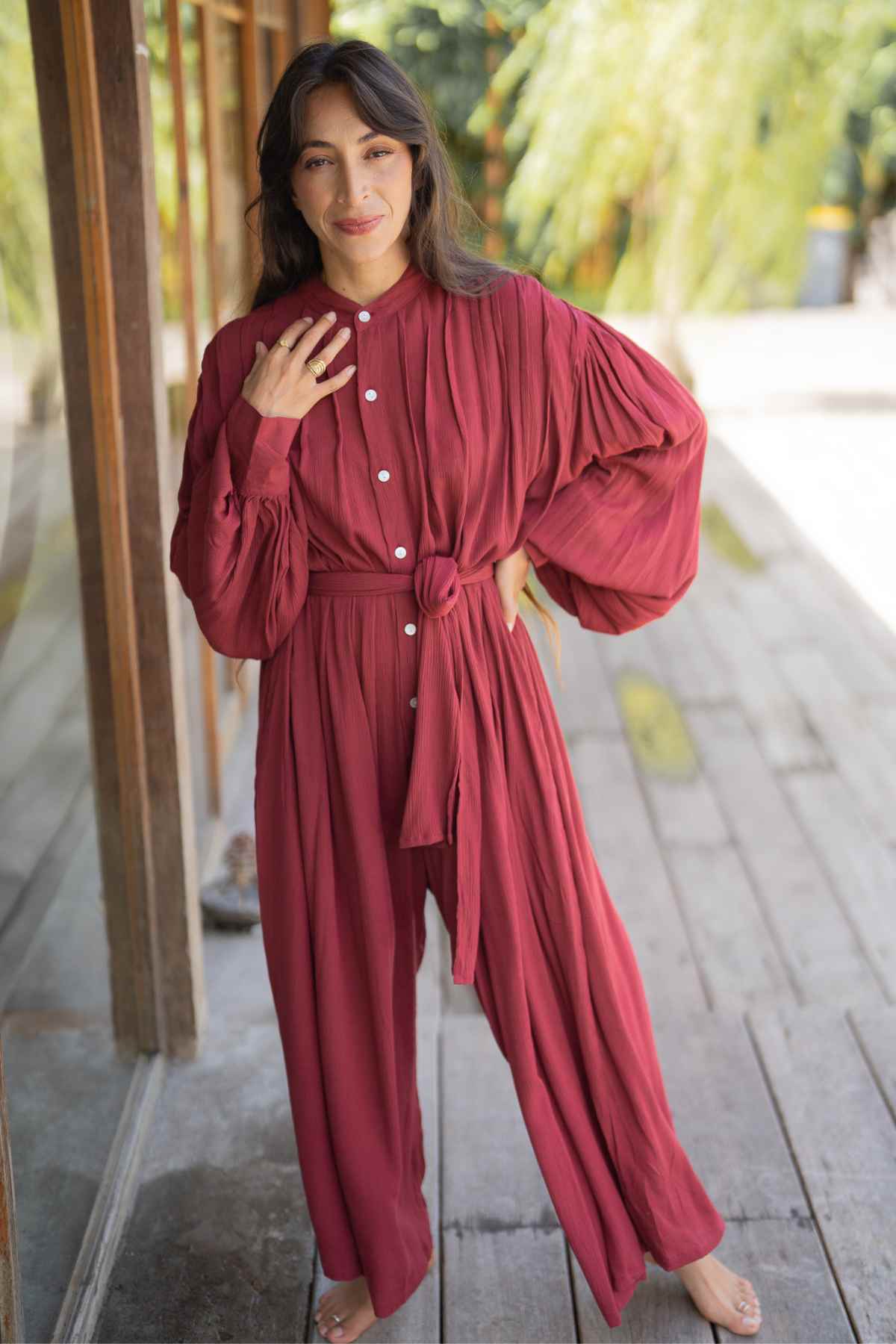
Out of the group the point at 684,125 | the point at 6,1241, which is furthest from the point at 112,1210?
the point at 684,125

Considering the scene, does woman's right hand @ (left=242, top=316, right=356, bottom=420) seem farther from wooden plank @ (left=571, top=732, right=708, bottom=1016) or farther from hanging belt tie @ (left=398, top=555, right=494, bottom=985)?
wooden plank @ (left=571, top=732, right=708, bottom=1016)

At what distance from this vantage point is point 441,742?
156 cm

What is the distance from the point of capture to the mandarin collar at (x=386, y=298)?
4.92 feet

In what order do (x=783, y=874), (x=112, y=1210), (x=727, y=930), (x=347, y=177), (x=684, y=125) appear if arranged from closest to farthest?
(x=347, y=177)
(x=112, y=1210)
(x=727, y=930)
(x=783, y=874)
(x=684, y=125)

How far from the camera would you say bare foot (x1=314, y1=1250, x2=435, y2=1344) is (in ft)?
5.60

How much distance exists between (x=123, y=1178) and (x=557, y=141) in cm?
583

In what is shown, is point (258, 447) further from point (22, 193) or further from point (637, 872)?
point (637, 872)

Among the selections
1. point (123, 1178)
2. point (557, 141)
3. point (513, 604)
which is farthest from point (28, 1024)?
point (557, 141)

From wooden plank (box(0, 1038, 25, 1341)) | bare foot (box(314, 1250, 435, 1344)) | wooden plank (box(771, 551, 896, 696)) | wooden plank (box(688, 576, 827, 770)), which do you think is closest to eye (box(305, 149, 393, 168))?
wooden plank (box(0, 1038, 25, 1341))

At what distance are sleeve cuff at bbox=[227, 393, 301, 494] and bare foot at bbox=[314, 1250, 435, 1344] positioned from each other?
3.26ft

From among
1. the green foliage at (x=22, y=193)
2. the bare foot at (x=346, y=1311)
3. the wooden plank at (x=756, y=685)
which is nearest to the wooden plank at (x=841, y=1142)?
the bare foot at (x=346, y=1311)

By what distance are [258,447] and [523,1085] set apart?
799 mm

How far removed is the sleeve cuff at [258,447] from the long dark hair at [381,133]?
0.20 m

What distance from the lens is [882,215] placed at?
41.0ft
